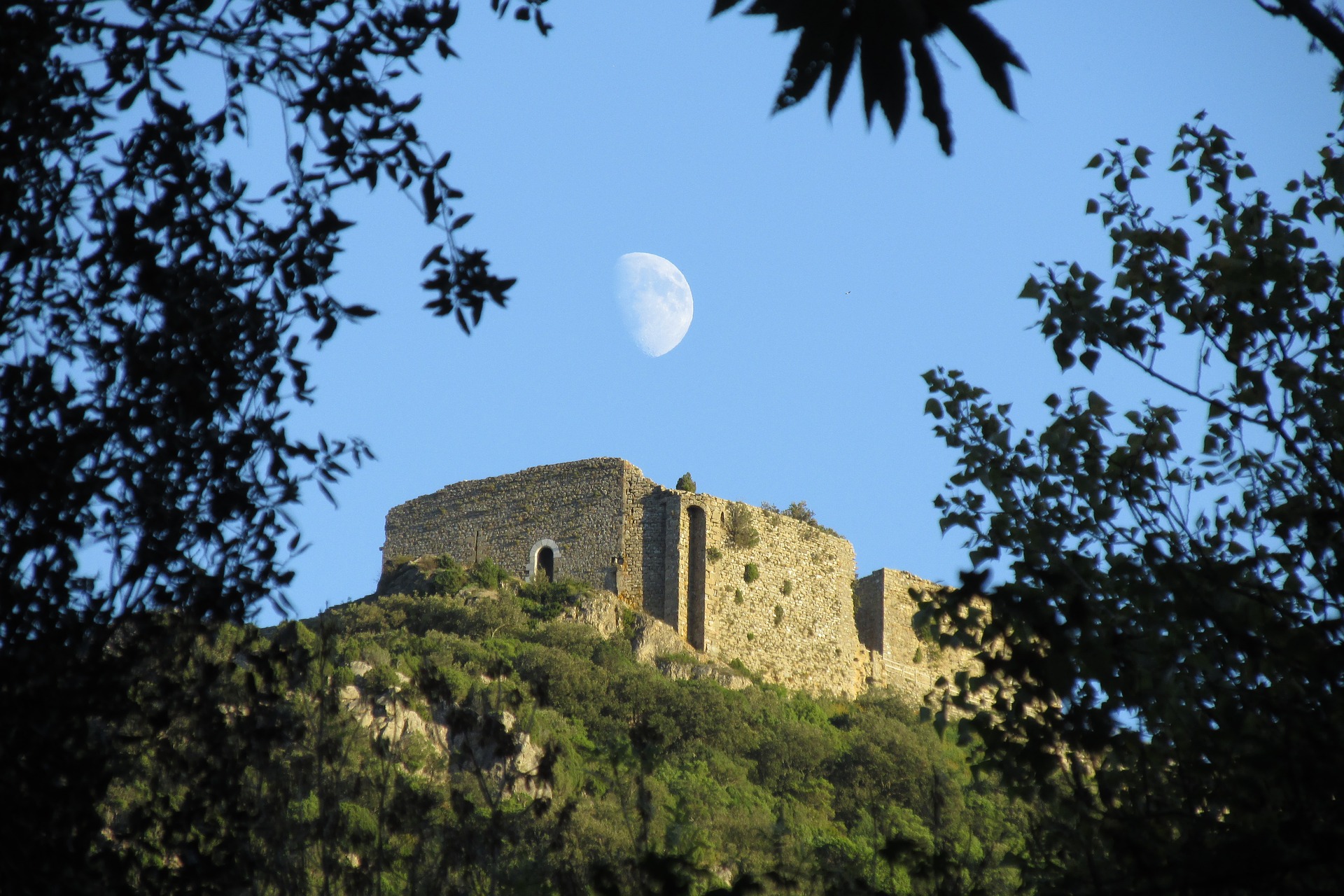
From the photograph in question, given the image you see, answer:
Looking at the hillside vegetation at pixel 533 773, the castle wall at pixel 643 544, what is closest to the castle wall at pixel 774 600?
the castle wall at pixel 643 544

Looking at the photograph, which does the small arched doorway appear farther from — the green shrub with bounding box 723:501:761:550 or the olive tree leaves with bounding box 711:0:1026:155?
the olive tree leaves with bounding box 711:0:1026:155

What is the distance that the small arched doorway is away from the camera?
30734 mm

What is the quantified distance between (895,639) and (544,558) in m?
10.4

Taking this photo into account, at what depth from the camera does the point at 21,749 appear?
13.2ft

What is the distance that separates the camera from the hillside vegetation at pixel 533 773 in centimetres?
491

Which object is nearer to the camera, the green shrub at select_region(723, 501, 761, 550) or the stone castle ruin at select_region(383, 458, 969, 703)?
the stone castle ruin at select_region(383, 458, 969, 703)

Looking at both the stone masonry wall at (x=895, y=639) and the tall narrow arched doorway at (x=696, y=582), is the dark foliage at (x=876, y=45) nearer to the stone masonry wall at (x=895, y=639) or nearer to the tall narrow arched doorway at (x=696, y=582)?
the tall narrow arched doorway at (x=696, y=582)

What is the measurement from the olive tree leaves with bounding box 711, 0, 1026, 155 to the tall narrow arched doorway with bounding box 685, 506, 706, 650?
25691 millimetres

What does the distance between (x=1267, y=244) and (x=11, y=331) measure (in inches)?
200

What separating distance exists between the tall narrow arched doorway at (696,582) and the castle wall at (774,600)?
37 millimetres

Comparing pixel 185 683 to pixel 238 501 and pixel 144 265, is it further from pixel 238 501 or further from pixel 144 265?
pixel 144 265

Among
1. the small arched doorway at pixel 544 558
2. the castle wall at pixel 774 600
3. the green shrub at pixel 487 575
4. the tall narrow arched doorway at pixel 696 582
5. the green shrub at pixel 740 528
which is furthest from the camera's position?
the green shrub at pixel 740 528

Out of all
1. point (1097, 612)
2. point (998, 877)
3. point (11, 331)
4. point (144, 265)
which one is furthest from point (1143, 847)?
point (998, 877)

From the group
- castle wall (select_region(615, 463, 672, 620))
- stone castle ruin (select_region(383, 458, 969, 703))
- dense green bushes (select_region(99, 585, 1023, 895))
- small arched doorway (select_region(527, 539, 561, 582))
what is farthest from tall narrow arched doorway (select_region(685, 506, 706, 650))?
small arched doorway (select_region(527, 539, 561, 582))
